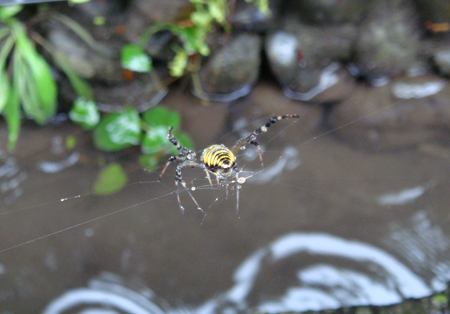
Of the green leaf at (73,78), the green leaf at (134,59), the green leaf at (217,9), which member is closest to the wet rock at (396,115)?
the green leaf at (217,9)

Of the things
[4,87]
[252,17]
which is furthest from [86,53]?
[252,17]

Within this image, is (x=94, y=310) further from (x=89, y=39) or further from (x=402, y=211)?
(x=402, y=211)

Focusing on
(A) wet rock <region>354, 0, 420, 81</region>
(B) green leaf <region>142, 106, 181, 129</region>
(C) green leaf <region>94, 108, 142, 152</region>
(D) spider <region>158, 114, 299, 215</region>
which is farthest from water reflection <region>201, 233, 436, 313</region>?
(A) wet rock <region>354, 0, 420, 81</region>

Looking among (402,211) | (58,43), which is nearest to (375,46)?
(402,211)

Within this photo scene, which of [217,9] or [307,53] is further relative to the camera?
[307,53]

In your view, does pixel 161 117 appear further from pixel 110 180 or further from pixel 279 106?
pixel 279 106

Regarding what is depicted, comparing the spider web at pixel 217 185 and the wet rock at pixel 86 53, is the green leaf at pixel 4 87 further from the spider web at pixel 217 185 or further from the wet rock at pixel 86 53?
the spider web at pixel 217 185

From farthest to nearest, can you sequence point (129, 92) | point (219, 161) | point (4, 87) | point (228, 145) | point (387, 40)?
1. point (129, 92)
2. point (387, 40)
3. point (4, 87)
4. point (228, 145)
5. point (219, 161)
